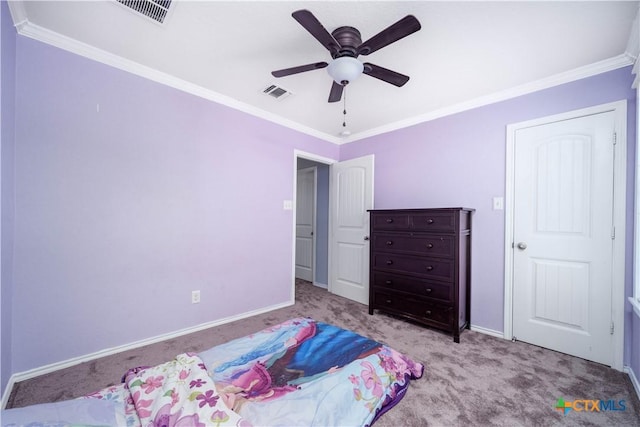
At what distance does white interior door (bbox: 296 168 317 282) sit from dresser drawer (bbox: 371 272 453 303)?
1867 millimetres

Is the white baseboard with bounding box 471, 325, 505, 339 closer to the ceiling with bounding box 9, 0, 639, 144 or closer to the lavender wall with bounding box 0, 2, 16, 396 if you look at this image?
the ceiling with bounding box 9, 0, 639, 144

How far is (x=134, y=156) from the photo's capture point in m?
2.26

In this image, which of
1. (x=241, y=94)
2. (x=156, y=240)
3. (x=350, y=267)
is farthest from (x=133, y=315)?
(x=350, y=267)

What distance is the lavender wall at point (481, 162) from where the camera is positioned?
2.17m

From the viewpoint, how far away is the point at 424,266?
2.72 m

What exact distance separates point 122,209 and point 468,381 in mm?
2998

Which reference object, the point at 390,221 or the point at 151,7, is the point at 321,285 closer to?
the point at 390,221

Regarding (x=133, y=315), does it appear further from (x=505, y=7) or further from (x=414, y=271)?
(x=505, y=7)

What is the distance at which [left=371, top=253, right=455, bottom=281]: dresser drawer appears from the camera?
8.42 ft

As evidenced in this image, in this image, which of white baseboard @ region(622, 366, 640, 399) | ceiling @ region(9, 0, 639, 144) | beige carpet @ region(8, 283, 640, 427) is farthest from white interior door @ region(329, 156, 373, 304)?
white baseboard @ region(622, 366, 640, 399)

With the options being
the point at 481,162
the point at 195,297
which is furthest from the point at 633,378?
the point at 195,297

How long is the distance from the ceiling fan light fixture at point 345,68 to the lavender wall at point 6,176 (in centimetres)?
193

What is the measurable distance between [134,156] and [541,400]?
3.52m

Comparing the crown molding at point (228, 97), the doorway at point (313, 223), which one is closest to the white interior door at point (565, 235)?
the crown molding at point (228, 97)
